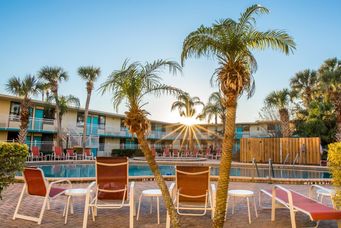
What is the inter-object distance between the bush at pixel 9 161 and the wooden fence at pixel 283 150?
19.6m

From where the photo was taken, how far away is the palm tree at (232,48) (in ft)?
13.9

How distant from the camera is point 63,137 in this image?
85.0 feet

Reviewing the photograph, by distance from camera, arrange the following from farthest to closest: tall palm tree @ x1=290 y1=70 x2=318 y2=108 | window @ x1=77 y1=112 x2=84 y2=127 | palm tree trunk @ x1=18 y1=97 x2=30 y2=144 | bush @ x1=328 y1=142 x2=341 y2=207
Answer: window @ x1=77 y1=112 x2=84 y2=127, tall palm tree @ x1=290 y1=70 x2=318 y2=108, palm tree trunk @ x1=18 y1=97 x2=30 y2=144, bush @ x1=328 y1=142 x2=341 y2=207

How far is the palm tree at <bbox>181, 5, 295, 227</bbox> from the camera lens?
4.24 meters

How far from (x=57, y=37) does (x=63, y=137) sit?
15.7 m

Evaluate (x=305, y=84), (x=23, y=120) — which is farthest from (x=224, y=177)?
(x=305, y=84)

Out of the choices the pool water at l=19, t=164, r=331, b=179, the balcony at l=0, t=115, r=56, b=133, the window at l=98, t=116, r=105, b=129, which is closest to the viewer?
the pool water at l=19, t=164, r=331, b=179

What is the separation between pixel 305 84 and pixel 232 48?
25491 mm

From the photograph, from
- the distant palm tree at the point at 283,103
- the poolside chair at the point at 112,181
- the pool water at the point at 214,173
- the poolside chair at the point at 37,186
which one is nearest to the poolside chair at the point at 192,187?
the poolside chair at the point at 112,181

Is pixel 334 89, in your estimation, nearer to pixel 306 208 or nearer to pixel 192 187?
pixel 306 208

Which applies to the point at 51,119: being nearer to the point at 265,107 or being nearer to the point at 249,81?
the point at 265,107

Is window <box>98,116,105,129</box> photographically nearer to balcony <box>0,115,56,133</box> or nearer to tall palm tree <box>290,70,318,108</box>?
balcony <box>0,115,56,133</box>

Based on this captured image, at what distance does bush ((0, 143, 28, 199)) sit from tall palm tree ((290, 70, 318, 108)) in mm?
26096

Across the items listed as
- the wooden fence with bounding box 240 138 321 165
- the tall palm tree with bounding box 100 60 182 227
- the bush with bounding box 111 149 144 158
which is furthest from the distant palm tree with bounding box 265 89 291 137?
the tall palm tree with bounding box 100 60 182 227
